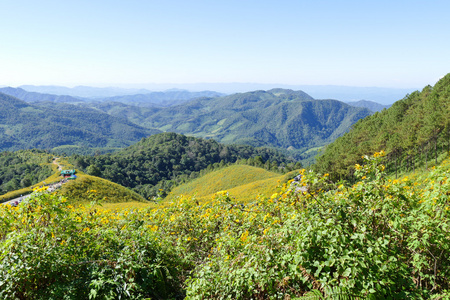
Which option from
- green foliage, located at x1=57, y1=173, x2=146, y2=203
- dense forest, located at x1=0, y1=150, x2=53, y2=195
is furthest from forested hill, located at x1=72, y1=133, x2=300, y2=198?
green foliage, located at x1=57, y1=173, x2=146, y2=203

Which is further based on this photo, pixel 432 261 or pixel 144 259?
pixel 144 259

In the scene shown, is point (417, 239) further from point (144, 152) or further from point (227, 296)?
point (144, 152)

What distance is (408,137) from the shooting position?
3834cm

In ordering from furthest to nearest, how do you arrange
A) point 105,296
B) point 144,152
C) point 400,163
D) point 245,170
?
1. point 144,152
2. point 245,170
3. point 400,163
4. point 105,296

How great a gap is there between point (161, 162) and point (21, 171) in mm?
72694

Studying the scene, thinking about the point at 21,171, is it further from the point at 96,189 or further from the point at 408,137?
the point at 408,137

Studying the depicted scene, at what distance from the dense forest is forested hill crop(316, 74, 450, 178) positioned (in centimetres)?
9009

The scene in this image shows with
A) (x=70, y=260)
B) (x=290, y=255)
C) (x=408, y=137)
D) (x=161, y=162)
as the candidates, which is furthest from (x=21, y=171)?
(x=408, y=137)

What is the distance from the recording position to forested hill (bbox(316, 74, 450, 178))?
36.4 metres

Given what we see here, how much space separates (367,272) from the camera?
10.8ft

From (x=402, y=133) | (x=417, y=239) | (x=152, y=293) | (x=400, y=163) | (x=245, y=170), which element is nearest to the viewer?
(x=417, y=239)

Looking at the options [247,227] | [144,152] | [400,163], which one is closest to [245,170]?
[400,163]

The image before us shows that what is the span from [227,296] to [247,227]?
2.39 meters

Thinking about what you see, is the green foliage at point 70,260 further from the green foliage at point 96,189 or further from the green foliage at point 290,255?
the green foliage at point 96,189
